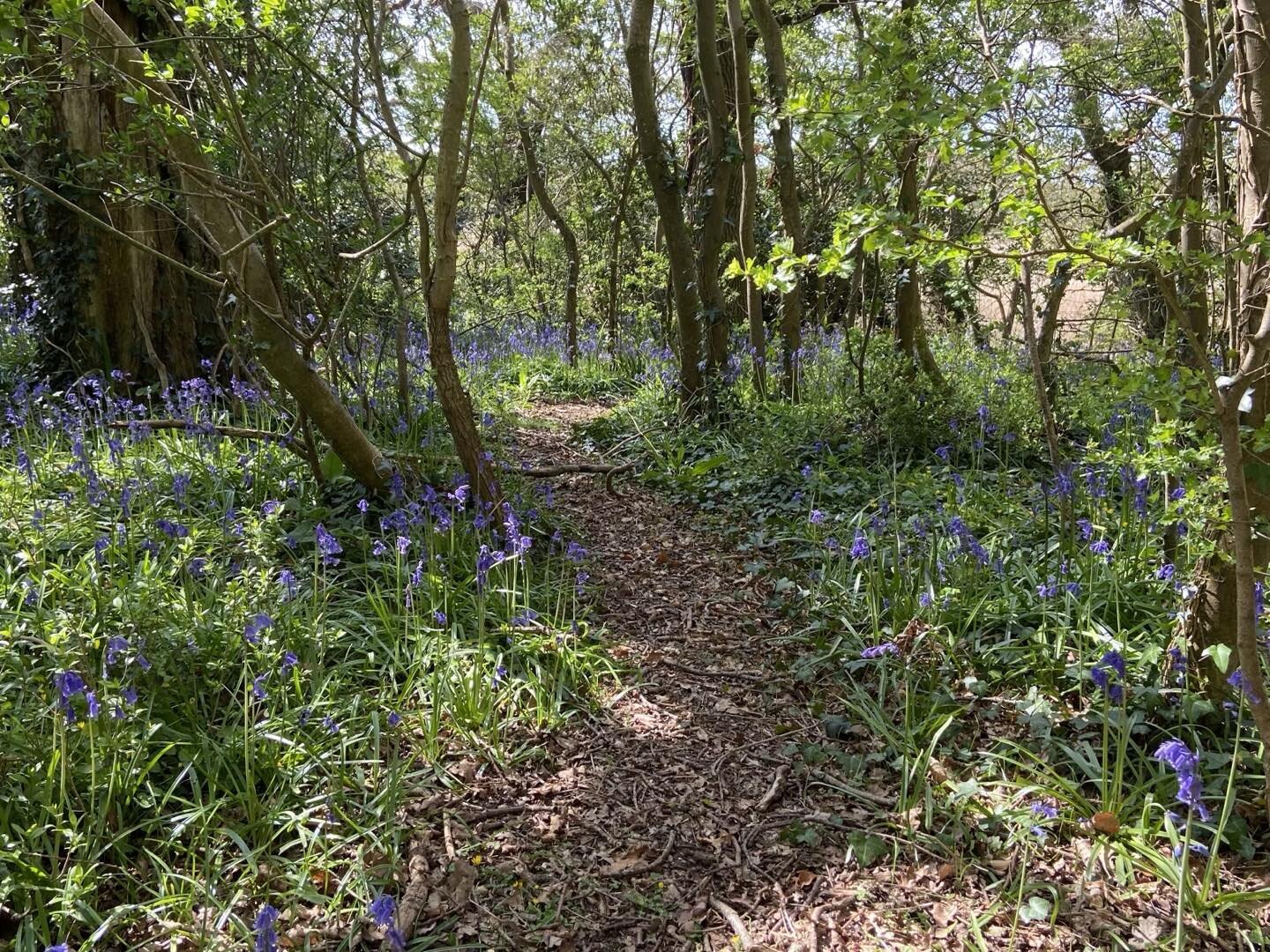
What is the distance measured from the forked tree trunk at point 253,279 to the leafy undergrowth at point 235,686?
30cm

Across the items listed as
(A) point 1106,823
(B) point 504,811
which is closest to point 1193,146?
(A) point 1106,823

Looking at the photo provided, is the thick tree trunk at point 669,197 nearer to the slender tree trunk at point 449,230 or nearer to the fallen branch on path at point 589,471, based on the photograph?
the fallen branch on path at point 589,471

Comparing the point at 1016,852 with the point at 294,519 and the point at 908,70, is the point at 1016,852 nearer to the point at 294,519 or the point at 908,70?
the point at 908,70

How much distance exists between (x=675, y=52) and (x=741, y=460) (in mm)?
6648

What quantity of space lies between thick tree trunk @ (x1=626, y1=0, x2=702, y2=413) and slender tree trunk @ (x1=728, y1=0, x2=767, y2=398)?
0.49 meters

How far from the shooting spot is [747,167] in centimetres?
623

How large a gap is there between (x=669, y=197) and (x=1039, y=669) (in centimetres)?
468

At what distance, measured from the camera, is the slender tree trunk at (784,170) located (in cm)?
598

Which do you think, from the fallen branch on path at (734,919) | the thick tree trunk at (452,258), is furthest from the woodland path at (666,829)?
the thick tree trunk at (452,258)

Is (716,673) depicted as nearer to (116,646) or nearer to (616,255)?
(116,646)

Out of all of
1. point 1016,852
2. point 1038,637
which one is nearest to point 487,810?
point 1016,852

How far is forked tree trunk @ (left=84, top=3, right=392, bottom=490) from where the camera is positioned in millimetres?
3535

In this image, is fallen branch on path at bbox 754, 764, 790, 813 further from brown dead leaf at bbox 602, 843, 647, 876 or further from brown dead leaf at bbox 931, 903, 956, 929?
brown dead leaf at bbox 931, 903, 956, 929

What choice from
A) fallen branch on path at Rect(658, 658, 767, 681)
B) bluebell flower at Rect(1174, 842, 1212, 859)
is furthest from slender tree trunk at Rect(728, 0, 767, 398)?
bluebell flower at Rect(1174, 842, 1212, 859)
